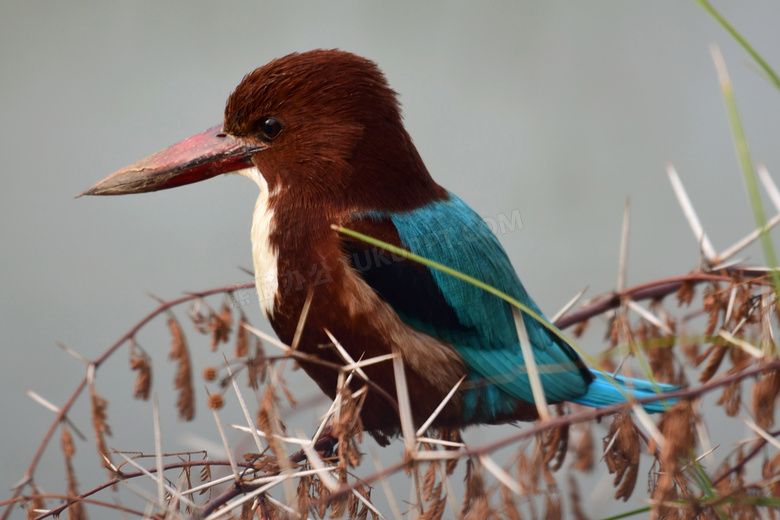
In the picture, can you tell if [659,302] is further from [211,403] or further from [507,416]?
[211,403]

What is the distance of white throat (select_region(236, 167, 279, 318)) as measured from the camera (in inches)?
36.4

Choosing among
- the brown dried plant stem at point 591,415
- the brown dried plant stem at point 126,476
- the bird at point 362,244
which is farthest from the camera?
the bird at point 362,244

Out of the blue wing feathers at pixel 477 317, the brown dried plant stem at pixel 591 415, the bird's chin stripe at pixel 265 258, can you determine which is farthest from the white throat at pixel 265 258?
the brown dried plant stem at pixel 591 415

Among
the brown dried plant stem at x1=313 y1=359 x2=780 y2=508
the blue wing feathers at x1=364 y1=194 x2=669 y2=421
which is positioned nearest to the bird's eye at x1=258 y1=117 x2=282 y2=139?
the blue wing feathers at x1=364 y1=194 x2=669 y2=421

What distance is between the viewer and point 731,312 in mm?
884

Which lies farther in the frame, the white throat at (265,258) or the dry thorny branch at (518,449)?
the white throat at (265,258)

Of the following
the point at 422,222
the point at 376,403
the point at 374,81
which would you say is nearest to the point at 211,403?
the point at 376,403

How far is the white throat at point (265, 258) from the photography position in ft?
3.04

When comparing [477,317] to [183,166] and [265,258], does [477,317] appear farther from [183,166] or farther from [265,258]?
[183,166]

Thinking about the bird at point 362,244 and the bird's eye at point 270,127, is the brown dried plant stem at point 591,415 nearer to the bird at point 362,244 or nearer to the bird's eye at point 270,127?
the bird at point 362,244

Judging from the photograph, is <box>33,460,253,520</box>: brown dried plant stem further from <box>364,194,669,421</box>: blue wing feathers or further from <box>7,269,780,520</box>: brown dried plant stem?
<box>364,194,669,421</box>: blue wing feathers

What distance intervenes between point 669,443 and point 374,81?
25.1 inches

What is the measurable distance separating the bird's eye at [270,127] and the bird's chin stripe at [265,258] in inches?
2.7

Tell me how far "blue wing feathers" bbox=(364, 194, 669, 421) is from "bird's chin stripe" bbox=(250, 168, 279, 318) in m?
0.14
